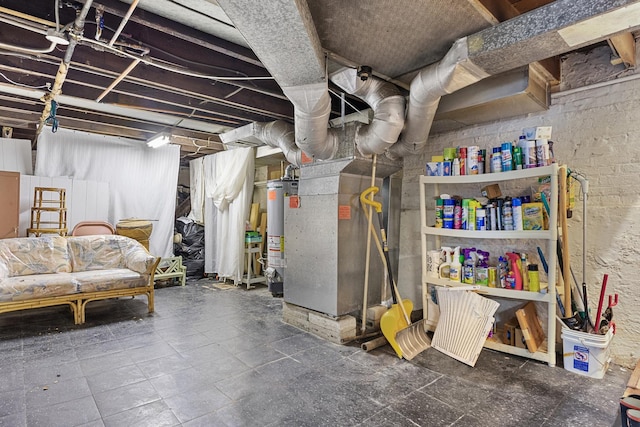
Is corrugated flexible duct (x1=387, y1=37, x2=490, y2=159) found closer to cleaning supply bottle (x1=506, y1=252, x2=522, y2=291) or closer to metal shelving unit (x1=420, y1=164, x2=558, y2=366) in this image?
metal shelving unit (x1=420, y1=164, x2=558, y2=366)

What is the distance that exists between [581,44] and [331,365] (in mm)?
2817

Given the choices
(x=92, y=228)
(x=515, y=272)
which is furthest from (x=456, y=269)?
(x=92, y=228)

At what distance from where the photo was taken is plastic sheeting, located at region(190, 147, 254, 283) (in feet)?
18.5

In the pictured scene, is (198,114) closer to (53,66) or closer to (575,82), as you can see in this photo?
(53,66)

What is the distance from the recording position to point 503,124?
3.23 meters

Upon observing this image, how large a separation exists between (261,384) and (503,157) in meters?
2.66

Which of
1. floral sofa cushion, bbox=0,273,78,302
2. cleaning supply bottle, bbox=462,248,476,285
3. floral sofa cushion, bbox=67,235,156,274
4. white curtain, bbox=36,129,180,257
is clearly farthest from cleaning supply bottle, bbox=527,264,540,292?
white curtain, bbox=36,129,180,257

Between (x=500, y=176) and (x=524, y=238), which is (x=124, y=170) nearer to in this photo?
(x=500, y=176)

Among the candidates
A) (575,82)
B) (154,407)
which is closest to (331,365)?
(154,407)

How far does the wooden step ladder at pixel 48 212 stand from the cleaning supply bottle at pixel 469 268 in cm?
543

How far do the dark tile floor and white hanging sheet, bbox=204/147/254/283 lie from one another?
7.46 feet

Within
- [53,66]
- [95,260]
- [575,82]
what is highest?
[53,66]

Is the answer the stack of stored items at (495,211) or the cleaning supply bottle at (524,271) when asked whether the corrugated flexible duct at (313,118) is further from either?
the cleaning supply bottle at (524,271)

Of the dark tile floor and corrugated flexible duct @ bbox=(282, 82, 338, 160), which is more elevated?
corrugated flexible duct @ bbox=(282, 82, 338, 160)
